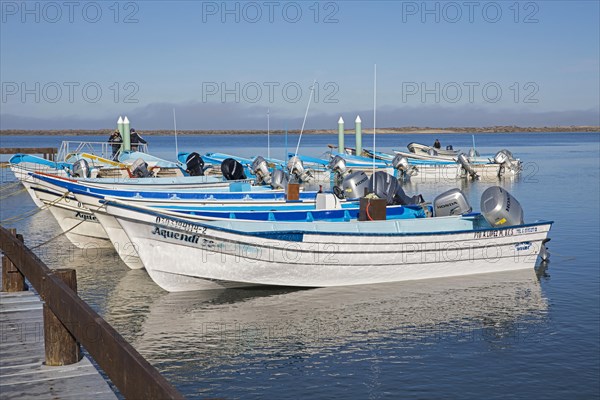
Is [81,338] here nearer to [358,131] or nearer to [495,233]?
[495,233]

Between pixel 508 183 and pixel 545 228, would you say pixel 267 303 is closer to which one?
pixel 545 228

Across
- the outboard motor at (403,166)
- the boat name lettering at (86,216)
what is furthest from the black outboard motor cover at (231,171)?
the outboard motor at (403,166)

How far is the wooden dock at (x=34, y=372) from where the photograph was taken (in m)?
6.27

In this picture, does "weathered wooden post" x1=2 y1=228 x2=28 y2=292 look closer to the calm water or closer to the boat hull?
the calm water

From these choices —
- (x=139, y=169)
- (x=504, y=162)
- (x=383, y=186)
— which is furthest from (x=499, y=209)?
(x=504, y=162)

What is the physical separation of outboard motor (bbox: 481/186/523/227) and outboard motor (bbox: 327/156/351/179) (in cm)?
2933

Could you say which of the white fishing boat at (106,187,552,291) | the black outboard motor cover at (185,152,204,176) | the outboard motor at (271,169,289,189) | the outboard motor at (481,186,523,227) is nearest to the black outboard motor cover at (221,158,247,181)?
the outboard motor at (271,169,289,189)

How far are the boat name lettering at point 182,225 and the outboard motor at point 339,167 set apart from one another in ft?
107

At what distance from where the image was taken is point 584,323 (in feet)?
44.1

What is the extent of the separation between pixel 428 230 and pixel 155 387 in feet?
44.5

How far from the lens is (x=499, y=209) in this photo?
A: 17.0 metres

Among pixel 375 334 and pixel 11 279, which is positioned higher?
pixel 11 279

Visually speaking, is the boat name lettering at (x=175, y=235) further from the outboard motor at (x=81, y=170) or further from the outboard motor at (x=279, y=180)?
the outboard motor at (x=81, y=170)

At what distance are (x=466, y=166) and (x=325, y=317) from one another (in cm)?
3916
